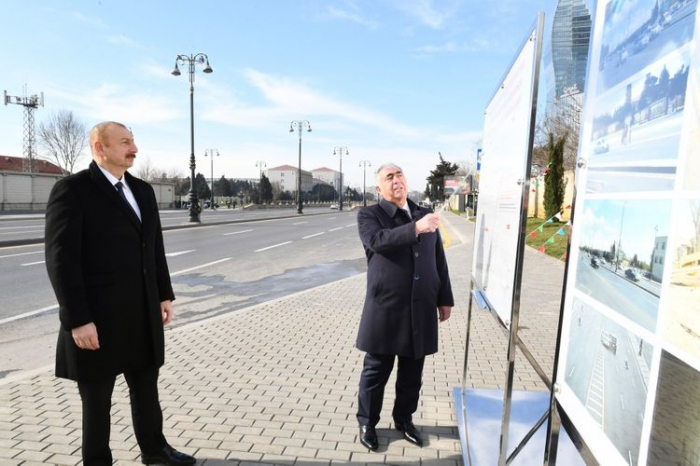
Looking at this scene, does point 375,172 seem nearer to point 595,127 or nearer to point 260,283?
point 595,127

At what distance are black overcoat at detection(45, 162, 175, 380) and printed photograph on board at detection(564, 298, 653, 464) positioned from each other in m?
2.17

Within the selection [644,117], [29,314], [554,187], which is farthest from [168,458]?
[554,187]

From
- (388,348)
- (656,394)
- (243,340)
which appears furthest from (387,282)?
(243,340)

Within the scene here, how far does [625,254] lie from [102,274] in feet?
7.76

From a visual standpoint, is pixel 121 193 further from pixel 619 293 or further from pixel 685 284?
pixel 685 284

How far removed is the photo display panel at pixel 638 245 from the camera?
3.27ft

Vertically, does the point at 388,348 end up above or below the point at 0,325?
above

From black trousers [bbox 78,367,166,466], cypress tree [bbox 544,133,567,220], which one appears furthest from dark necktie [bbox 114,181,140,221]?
cypress tree [bbox 544,133,567,220]

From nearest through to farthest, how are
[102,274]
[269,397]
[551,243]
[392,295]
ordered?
[102,274], [392,295], [269,397], [551,243]

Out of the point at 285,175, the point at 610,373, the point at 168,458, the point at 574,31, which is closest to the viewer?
the point at 610,373

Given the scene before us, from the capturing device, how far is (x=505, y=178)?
2.28m

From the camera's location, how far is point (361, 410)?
10.2 ft

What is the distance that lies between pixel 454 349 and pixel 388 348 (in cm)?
256

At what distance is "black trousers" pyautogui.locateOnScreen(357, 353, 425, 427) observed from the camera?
9.94 ft
